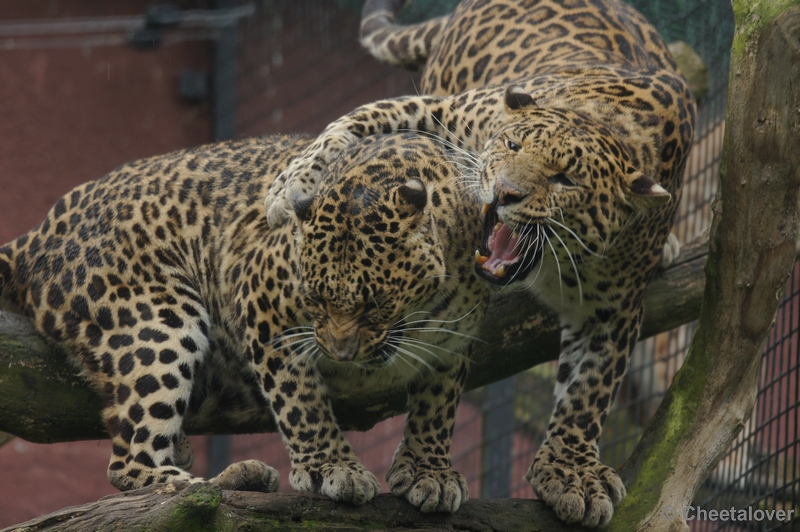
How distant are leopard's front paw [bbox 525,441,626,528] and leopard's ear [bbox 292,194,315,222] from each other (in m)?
2.08

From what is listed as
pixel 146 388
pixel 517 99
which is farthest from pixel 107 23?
pixel 517 99

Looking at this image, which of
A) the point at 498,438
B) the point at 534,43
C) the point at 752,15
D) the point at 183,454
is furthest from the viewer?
the point at 498,438

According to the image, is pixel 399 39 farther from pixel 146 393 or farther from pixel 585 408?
pixel 146 393

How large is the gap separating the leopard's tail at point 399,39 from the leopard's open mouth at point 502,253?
3.74m

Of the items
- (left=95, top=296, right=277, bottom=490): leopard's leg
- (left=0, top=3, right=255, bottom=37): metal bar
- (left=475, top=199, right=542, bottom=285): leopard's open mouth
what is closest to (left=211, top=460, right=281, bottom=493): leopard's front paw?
(left=95, top=296, right=277, bottom=490): leopard's leg

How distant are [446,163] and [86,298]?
7.55ft

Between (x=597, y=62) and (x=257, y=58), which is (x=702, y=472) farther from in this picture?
(x=257, y=58)

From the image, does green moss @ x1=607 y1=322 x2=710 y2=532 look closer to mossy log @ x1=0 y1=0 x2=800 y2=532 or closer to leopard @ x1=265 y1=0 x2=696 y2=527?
mossy log @ x1=0 y1=0 x2=800 y2=532

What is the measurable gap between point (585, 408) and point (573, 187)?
5.28 feet

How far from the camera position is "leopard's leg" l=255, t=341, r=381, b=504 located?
5.30 meters

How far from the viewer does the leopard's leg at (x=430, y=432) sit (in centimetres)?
549

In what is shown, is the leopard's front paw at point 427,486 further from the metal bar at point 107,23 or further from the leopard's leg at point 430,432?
the metal bar at point 107,23

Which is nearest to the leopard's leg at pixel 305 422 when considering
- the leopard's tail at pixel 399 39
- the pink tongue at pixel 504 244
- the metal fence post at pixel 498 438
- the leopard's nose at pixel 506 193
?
the pink tongue at pixel 504 244

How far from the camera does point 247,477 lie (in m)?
5.40
